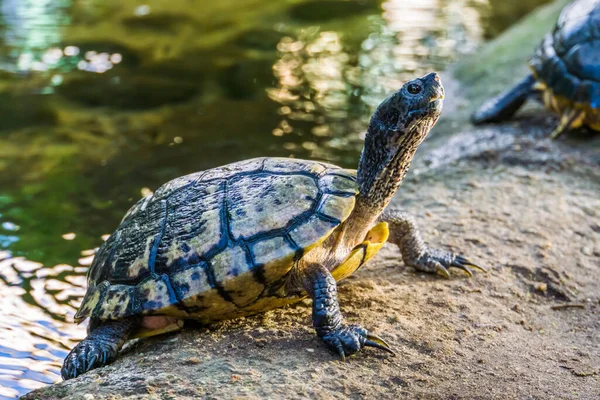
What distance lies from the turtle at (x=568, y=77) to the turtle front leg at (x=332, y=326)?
369 centimetres

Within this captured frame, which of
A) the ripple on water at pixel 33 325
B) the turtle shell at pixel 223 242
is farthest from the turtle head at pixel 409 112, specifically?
the ripple on water at pixel 33 325

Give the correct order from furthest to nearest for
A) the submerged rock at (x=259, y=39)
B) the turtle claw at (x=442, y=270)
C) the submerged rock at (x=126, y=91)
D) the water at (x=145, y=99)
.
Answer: the submerged rock at (x=259, y=39) → the submerged rock at (x=126, y=91) → the water at (x=145, y=99) → the turtle claw at (x=442, y=270)

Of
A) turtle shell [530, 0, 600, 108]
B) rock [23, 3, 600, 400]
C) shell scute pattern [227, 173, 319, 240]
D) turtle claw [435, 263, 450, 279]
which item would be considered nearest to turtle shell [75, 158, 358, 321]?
shell scute pattern [227, 173, 319, 240]

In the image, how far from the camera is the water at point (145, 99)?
470 cm

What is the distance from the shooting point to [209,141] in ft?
22.1

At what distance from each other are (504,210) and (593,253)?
725 mm

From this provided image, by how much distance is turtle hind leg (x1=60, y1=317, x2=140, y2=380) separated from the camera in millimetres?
3391

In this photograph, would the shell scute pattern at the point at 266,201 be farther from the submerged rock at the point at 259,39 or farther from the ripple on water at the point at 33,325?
the submerged rock at the point at 259,39

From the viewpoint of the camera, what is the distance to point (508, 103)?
6.76 meters

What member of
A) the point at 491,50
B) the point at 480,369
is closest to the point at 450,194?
the point at 480,369

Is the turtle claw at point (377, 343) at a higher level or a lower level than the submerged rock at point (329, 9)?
higher

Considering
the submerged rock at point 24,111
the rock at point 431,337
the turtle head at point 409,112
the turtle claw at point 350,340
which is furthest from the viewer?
the submerged rock at point 24,111

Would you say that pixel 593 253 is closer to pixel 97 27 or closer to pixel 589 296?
pixel 589 296

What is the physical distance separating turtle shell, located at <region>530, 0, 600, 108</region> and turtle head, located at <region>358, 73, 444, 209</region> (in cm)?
302
